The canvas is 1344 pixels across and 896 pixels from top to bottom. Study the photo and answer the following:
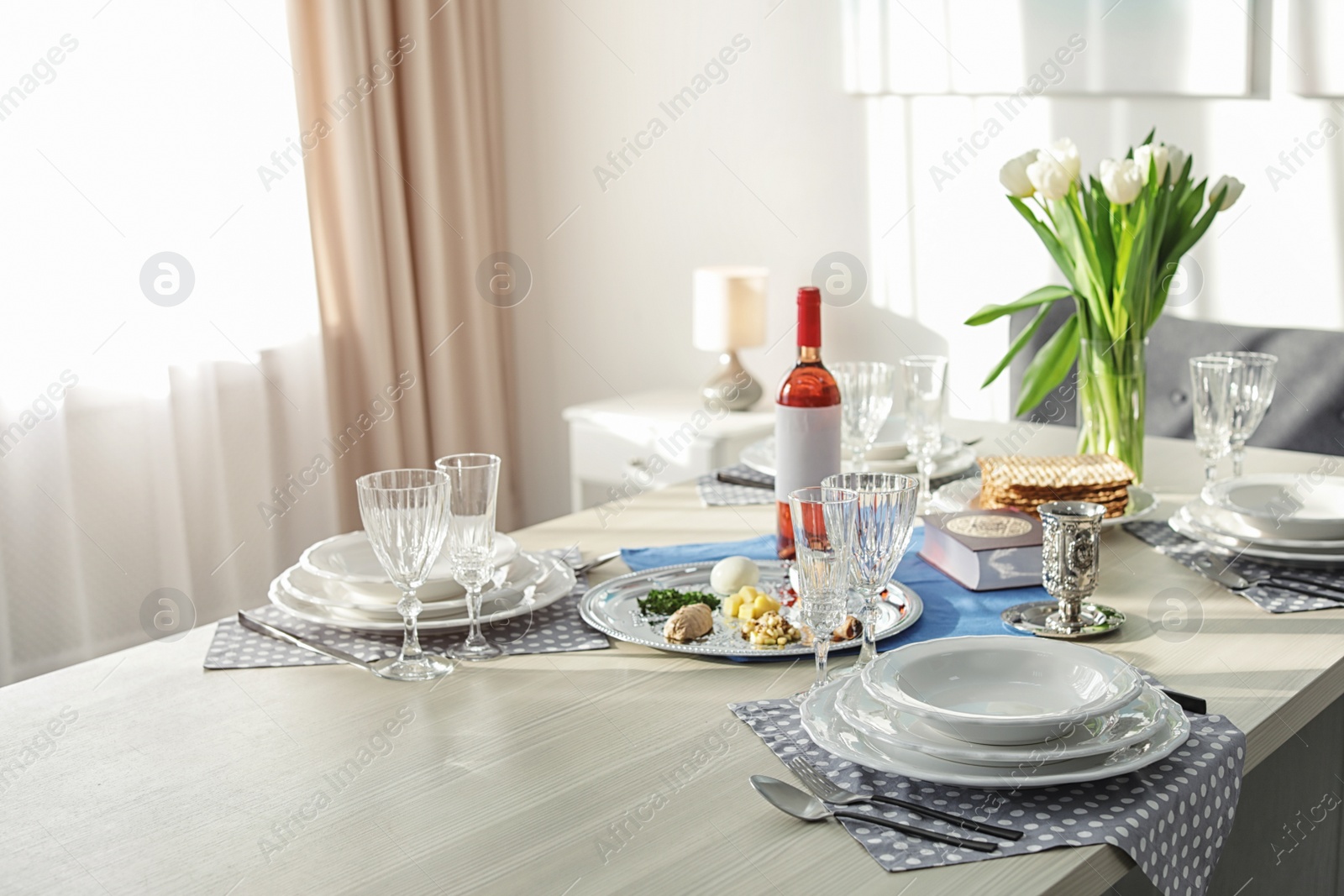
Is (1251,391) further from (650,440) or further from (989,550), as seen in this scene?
(650,440)

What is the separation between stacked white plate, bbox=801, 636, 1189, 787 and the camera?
2.98 feet

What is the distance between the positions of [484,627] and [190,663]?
0.29 meters

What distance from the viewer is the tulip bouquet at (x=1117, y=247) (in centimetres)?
164

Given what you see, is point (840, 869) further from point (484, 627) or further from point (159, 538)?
point (159, 538)

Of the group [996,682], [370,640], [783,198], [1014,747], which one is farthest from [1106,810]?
[783,198]

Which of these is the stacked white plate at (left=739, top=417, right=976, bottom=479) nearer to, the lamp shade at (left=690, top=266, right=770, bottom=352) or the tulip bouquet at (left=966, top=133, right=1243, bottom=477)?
the tulip bouquet at (left=966, top=133, right=1243, bottom=477)

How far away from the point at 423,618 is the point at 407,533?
15 centimetres

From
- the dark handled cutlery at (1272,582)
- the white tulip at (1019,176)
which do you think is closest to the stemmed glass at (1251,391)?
the dark handled cutlery at (1272,582)

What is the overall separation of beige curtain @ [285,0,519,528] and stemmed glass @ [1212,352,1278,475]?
8.12 ft

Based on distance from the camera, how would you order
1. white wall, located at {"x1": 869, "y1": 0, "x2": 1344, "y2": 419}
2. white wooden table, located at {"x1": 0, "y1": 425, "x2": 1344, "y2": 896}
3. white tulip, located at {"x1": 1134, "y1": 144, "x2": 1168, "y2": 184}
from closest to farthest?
white wooden table, located at {"x1": 0, "y1": 425, "x2": 1344, "y2": 896}
white tulip, located at {"x1": 1134, "y1": 144, "x2": 1168, "y2": 184}
white wall, located at {"x1": 869, "y1": 0, "x2": 1344, "y2": 419}

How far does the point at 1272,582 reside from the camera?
1381 mm

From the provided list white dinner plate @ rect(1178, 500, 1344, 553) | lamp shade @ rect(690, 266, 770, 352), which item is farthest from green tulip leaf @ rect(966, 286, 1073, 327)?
lamp shade @ rect(690, 266, 770, 352)

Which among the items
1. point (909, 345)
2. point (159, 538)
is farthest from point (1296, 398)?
point (159, 538)

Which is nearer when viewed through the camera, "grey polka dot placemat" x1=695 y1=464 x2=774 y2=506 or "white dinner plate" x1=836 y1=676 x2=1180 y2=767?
"white dinner plate" x1=836 y1=676 x2=1180 y2=767
